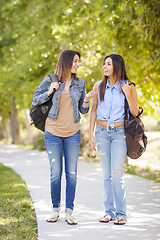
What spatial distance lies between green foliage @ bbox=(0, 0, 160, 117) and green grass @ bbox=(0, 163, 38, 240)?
3706mm

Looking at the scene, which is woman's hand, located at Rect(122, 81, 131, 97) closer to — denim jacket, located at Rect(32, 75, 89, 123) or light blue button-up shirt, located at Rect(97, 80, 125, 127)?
light blue button-up shirt, located at Rect(97, 80, 125, 127)

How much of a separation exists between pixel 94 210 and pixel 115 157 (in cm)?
127

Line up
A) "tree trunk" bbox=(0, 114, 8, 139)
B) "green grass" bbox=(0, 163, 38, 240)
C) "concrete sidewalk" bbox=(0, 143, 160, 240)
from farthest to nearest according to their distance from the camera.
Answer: "tree trunk" bbox=(0, 114, 8, 139)
"green grass" bbox=(0, 163, 38, 240)
"concrete sidewalk" bbox=(0, 143, 160, 240)

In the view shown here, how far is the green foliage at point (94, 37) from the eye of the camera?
782 centimetres

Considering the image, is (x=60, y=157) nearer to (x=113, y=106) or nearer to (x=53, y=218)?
(x=53, y=218)

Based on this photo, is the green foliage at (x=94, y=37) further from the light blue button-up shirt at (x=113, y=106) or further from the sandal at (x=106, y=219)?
the sandal at (x=106, y=219)

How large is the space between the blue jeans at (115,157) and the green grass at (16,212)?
112 cm

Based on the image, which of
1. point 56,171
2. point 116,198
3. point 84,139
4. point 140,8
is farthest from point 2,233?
point 84,139

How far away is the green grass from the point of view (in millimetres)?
4561

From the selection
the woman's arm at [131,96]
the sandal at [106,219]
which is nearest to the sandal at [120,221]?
the sandal at [106,219]

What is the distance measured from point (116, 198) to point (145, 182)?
3533mm

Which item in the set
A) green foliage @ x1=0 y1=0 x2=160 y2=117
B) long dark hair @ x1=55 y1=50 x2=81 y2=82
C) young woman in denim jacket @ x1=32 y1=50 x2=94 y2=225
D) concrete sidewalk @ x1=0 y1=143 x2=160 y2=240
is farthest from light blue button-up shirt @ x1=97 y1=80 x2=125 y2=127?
green foliage @ x1=0 y1=0 x2=160 y2=117

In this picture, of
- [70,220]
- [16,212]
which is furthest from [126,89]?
[16,212]

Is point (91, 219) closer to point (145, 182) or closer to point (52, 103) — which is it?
point (52, 103)
